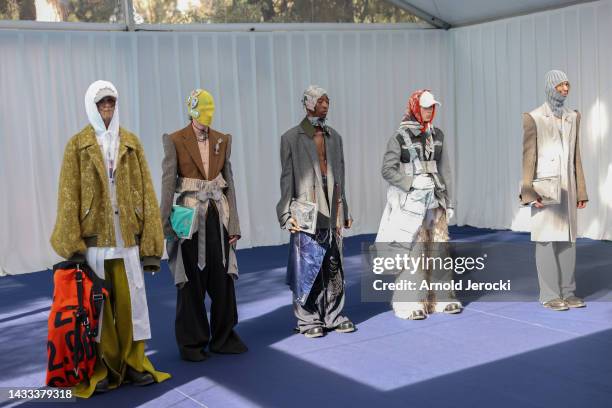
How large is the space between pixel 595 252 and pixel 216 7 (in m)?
5.03

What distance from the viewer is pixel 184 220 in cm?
482

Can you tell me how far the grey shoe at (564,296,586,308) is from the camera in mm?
5922

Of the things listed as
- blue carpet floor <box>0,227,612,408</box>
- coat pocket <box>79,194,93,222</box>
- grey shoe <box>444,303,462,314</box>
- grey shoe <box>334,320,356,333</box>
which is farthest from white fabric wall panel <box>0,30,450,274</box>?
coat pocket <box>79,194,93,222</box>

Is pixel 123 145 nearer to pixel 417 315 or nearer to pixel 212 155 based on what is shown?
pixel 212 155

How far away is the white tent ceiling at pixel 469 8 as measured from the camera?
9.19 m

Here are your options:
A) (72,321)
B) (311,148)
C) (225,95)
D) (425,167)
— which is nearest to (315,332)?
(311,148)

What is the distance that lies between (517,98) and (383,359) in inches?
226

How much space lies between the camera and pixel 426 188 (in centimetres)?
574

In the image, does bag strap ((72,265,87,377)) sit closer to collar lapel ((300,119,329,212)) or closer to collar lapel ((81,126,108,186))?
collar lapel ((81,126,108,186))

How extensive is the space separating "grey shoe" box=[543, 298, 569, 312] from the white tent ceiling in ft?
13.8

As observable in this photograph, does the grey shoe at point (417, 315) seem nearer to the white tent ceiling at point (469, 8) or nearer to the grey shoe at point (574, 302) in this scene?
the grey shoe at point (574, 302)

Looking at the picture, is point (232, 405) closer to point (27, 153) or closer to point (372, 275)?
point (372, 275)

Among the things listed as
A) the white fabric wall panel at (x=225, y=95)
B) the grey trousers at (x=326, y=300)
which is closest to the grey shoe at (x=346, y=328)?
the grey trousers at (x=326, y=300)

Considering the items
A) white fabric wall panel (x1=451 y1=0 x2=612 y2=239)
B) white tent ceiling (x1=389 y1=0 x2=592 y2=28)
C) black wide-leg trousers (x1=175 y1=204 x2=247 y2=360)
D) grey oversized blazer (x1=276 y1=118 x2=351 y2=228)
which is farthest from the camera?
white tent ceiling (x1=389 y1=0 x2=592 y2=28)
